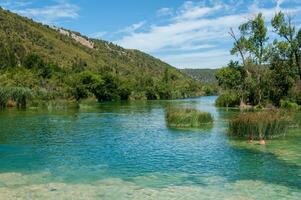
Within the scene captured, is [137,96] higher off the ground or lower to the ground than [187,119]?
higher

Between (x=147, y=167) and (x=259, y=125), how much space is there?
1089 cm

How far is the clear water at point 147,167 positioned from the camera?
621 inches

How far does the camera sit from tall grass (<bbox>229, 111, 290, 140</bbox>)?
1120 inches

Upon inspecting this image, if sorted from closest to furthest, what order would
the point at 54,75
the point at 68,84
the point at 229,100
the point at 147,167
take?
1. the point at 147,167
2. the point at 229,100
3. the point at 68,84
4. the point at 54,75

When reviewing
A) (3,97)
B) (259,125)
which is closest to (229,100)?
(3,97)

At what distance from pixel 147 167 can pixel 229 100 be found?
59143 millimetres

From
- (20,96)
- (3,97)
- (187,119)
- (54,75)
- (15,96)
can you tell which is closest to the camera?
(187,119)

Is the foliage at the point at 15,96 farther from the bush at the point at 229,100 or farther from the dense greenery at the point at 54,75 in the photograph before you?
the bush at the point at 229,100

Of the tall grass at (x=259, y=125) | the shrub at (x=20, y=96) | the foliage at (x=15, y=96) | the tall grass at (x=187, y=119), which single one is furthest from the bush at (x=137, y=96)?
the tall grass at (x=259, y=125)

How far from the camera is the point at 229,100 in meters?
77.8

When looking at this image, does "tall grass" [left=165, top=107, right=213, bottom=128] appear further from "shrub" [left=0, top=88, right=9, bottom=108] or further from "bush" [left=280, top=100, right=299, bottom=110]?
"shrub" [left=0, top=88, right=9, bottom=108]

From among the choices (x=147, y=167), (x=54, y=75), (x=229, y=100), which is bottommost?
(x=147, y=167)

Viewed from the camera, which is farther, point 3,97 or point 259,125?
point 3,97

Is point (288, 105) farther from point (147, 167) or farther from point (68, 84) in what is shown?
point (68, 84)
